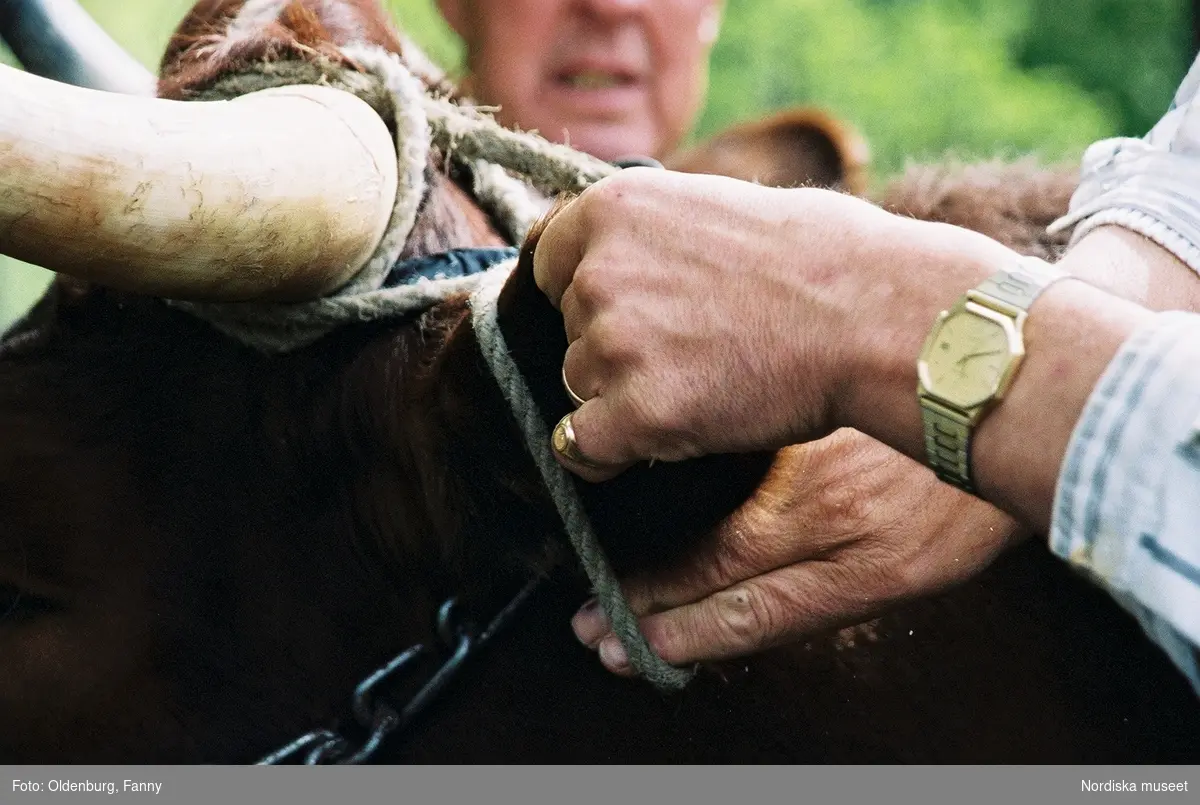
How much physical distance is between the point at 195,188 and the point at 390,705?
77cm

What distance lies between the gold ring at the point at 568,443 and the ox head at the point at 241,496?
164 mm

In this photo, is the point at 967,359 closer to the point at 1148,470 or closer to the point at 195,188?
the point at 1148,470

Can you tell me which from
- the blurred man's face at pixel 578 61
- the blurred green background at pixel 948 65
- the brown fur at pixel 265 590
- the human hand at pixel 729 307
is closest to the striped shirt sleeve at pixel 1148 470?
the human hand at pixel 729 307

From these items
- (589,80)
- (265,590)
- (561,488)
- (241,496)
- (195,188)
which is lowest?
(589,80)

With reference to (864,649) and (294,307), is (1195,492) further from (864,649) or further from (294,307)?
(294,307)

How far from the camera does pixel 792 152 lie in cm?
373

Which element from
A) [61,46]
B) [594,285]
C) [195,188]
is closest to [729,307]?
[594,285]

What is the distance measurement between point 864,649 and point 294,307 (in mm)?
932

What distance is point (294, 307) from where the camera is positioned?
147cm

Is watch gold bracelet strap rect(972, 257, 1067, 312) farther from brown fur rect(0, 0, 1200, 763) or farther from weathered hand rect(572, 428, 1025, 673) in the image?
brown fur rect(0, 0, 1200, 763)

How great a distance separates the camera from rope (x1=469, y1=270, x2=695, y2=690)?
4.25 feet

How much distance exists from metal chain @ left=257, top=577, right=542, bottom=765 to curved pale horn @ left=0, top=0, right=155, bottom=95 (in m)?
0.87

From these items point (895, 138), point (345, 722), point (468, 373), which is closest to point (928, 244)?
point (468, 373)

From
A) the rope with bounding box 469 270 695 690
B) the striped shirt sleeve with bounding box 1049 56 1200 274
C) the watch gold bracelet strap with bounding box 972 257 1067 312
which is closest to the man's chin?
the striped shirt sleeve with bounding box 1049 56 1200 274
